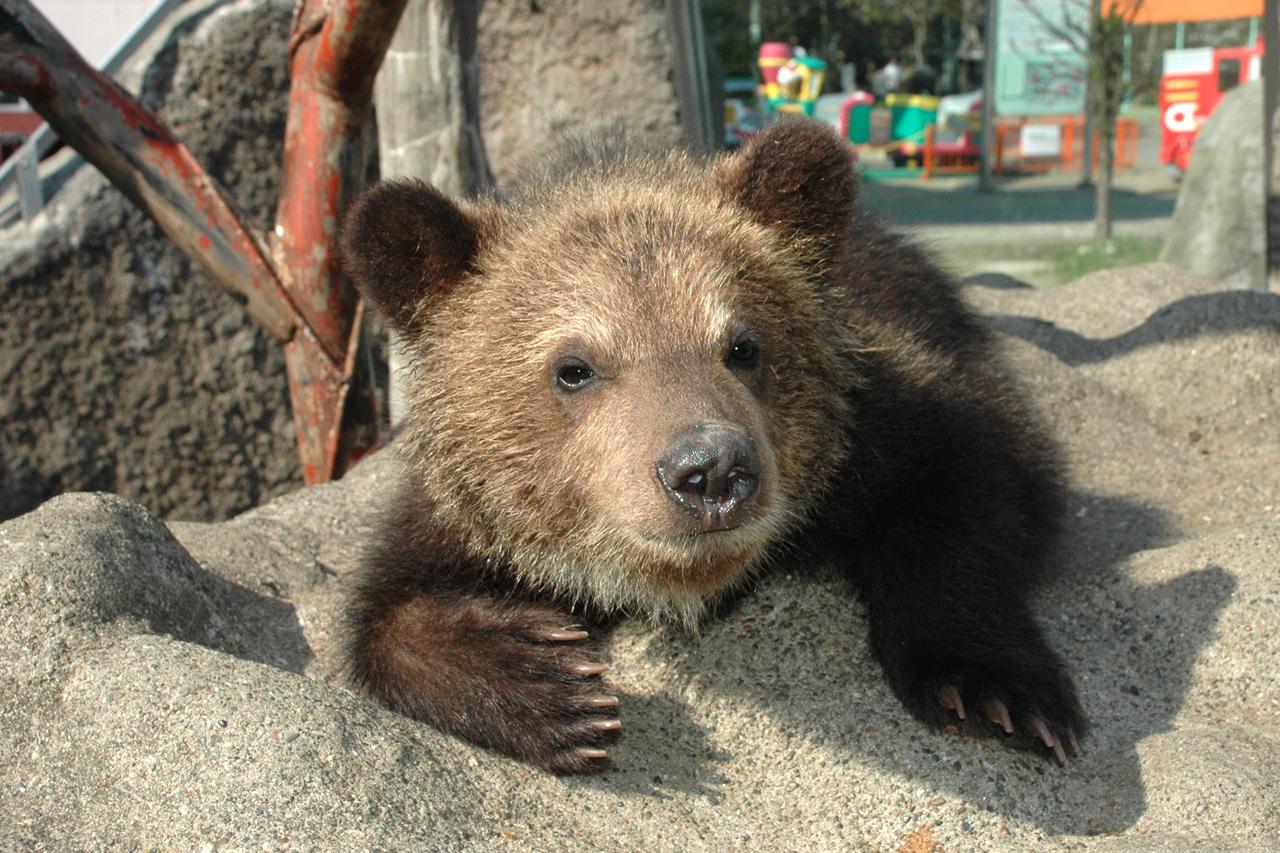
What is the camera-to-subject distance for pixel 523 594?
13.5 feet

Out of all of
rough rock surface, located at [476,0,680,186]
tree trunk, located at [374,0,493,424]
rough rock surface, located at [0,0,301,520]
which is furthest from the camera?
rough rock surface, located at [476,0,680,186]

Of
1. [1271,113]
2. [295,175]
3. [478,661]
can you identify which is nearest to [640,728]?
[478,661]

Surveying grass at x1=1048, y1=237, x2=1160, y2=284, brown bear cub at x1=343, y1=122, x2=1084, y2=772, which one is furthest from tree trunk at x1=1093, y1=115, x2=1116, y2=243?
brown bear cub at x1=343, y1=122, x2=1084, y2=772

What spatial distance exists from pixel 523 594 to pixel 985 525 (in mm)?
1446

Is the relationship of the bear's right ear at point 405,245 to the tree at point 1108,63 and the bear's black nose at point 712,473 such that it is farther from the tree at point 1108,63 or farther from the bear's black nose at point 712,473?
the tree at point 1108,63

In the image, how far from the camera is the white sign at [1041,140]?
19203 millimetres

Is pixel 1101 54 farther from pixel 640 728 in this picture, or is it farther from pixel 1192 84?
pixel 640 728

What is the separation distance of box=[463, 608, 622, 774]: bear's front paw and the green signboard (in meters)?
15.8

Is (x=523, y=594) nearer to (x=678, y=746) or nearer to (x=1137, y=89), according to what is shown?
(x=678, y=746)

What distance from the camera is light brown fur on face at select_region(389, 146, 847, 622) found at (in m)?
3.37

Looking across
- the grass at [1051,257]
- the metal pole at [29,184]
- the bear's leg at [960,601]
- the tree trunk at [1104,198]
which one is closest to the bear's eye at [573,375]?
the bear's leg at [960,601]

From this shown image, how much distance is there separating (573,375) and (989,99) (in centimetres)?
1635

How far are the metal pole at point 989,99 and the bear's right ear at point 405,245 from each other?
15537mm

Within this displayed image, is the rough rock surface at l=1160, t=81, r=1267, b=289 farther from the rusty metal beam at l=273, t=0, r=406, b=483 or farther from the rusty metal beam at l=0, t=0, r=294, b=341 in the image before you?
the rusty metal beam at l=0, t=0, r=294, b=341
